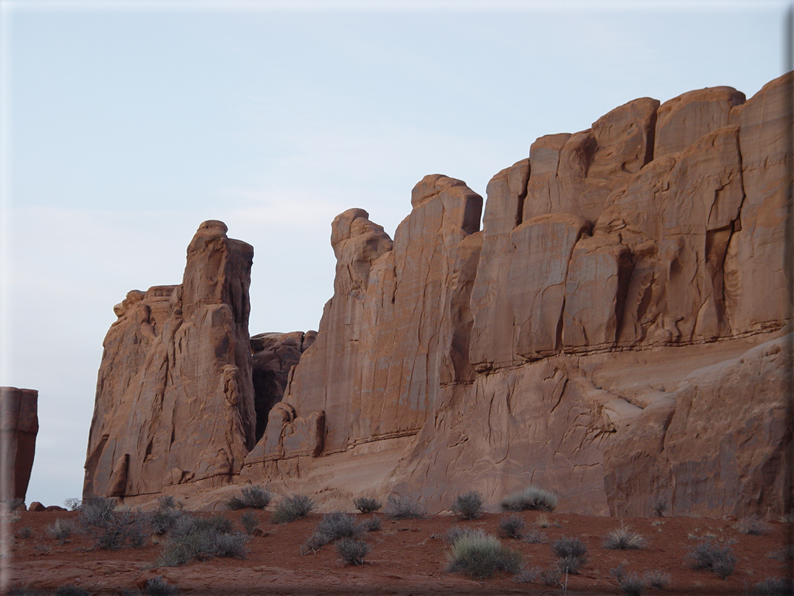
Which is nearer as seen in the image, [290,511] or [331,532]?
[331,532]

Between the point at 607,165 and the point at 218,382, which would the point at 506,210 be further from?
the point at 218,382

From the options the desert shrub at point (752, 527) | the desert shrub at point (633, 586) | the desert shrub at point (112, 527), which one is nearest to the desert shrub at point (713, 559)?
the desert shrub at point (633, 586)

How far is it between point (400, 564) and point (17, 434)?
27.8 m

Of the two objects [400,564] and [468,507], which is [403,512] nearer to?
[468,507]

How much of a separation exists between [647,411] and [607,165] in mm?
11144

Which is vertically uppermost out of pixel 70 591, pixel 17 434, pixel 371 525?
pixel 17 434

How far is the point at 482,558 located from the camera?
13867 mm

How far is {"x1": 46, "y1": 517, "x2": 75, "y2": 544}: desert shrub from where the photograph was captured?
19.0m

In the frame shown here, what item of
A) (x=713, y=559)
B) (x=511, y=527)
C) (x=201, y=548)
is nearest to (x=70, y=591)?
(x=201, y=548)

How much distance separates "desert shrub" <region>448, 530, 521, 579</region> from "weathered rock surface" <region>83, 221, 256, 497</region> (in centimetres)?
3028

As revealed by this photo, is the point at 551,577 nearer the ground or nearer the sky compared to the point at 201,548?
nearer the ground

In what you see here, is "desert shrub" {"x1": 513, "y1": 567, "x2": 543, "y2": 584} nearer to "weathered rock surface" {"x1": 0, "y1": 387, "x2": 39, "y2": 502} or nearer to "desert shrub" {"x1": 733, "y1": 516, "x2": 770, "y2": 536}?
"desert shrub" {"x1": 733, "y1": 516, "x2": 770, "y2": 536}

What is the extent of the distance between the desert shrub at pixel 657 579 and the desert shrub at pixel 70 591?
7397 millimetres

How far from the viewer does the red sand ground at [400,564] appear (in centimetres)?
1329
